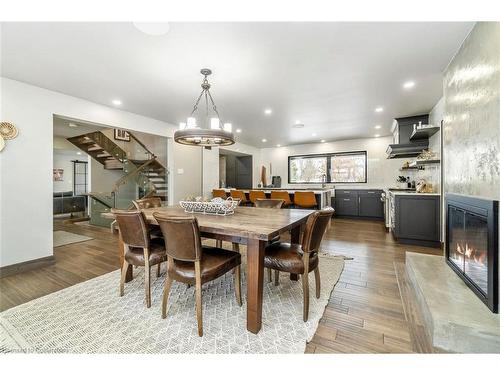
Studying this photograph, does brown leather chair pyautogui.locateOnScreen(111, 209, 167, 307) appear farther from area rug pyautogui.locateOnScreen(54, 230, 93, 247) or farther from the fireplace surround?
area rug pyautogui.locateOnScreen(54, 230, 93, 247)

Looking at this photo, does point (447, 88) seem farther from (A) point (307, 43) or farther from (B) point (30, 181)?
(B) point (30, 181)

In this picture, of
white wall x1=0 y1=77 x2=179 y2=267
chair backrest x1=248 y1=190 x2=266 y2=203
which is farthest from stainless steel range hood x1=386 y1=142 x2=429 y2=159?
white wall x1=0 y1=77 x2=179 y2=267

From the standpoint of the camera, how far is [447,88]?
2.61 meters

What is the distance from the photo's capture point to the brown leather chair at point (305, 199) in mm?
5195

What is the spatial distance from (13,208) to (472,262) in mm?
4988

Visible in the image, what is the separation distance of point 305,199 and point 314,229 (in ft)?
11.6

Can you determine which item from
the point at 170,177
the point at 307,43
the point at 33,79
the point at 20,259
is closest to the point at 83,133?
the point at 170,177

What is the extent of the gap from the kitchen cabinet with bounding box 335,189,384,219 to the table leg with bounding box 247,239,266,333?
5.91 m

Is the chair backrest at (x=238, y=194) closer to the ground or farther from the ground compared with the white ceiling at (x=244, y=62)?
closer to the ground

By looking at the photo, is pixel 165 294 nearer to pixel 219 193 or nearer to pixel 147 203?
pixel 147 203

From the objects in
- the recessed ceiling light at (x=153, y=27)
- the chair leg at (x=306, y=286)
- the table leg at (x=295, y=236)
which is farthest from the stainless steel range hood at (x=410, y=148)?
the recessed ceiling light at (x=153, y=27)

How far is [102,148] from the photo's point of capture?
6594 millimetres

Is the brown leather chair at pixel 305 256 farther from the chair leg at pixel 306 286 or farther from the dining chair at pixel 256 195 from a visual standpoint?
the dining chair at pixel 256 195

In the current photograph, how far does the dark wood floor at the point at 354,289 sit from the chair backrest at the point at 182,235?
102cm
